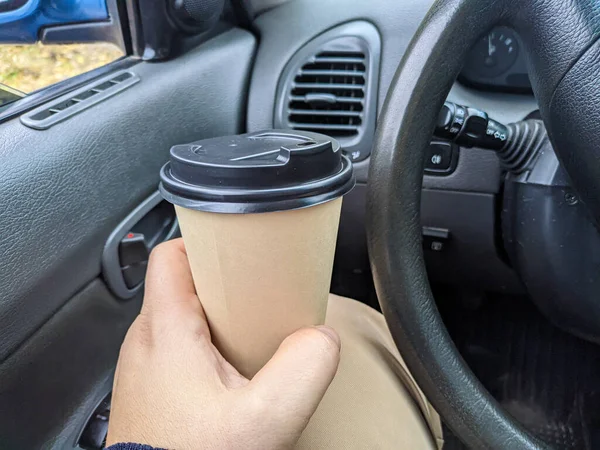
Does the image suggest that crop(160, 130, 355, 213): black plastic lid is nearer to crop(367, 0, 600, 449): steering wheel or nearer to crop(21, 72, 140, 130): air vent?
crop(367, 0, 600, 449): steering wheel

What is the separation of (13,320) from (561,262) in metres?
0.88

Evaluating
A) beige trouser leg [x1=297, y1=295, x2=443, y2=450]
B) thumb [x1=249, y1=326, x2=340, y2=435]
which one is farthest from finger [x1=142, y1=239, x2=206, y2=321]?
beige trouser leg [x1=297, y1=295, x2=443, y2=450]

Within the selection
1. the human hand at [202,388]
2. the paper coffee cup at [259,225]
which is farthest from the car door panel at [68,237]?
the paper coffee cup at [259,225]

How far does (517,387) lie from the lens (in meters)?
1.51

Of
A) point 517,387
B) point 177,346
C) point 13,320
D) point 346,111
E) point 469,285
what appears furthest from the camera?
point 517,387

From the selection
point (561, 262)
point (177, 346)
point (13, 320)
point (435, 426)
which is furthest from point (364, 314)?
point (13, 320)

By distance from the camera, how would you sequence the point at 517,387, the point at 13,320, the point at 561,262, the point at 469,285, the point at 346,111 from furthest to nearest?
the point at 517,387 → the point at 469,285 → the point at 346,111 → the point at 561,262 → the point at 13,320

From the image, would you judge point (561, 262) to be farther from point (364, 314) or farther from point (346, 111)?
point (346, 111)

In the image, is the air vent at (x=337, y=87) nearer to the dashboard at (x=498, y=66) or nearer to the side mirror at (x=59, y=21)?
the dashboard at (x=498, y=66)

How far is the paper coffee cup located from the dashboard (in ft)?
2.35

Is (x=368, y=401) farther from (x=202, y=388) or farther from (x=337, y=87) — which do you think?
(x=337, y=87)

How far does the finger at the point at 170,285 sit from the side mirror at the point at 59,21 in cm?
62

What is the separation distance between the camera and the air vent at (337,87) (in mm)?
1238

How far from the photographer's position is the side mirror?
105 centimetres
